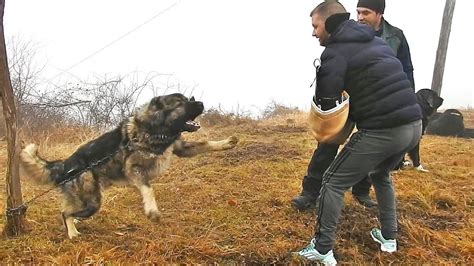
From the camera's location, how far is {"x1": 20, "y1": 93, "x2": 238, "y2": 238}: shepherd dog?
165 inches

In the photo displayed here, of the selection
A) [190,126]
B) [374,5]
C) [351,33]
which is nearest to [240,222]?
[190,126]

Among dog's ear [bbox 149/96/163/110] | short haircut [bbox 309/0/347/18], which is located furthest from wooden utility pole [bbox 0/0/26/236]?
short haircut [bbox 309/0/347/18]

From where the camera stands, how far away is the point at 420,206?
4727 millimetres

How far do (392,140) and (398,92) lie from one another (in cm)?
34

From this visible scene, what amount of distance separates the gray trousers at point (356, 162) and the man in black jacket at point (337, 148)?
102 centimetres

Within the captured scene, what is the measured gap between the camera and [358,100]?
10.3 ft

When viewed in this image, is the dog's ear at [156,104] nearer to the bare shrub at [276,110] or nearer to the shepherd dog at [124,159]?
the shepherd dog at [124,159]

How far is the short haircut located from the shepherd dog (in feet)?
5.67

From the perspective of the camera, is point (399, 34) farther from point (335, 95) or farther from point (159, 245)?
point (159, 245)

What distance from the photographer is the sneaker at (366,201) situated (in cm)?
467

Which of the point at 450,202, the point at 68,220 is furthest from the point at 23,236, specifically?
the point at 450,202

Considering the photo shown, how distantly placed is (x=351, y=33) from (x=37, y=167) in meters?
3.02

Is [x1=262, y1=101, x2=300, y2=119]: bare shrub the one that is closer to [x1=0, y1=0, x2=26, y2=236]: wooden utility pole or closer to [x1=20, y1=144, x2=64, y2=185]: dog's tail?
[x1=20, y1=144, x2=64, y2=185]: dog's tail

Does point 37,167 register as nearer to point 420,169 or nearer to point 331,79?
point 331,79
